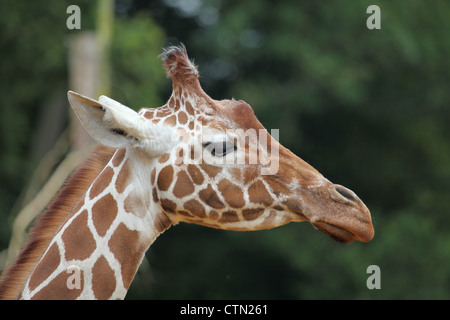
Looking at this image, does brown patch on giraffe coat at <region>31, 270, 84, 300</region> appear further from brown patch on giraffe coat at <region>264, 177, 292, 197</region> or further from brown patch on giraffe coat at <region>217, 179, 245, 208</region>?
brown patch on giraffe coat at <region>264, 177, 292, 197</region>

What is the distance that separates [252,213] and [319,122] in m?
15.6

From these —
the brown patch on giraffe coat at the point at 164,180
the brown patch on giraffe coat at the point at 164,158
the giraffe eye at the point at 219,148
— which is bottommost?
the brown patch on giraffe coat at the point at 164,180

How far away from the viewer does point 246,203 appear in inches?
149

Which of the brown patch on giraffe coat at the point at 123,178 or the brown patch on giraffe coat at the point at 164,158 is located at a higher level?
the brown patch on giraffe coat at the point at 164,158

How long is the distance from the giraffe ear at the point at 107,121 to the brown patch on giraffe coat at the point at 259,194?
663 millimetres

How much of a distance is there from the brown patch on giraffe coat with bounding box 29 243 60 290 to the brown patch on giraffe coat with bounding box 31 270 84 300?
0.18 ft

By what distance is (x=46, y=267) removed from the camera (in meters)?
3.58

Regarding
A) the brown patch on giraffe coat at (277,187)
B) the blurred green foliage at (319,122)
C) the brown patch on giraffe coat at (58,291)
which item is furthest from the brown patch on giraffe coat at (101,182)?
the blurred green foliage at (319,122)

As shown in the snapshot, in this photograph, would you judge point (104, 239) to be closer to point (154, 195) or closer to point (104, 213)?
point (104, 213)

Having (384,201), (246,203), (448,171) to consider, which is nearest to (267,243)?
(384,201)

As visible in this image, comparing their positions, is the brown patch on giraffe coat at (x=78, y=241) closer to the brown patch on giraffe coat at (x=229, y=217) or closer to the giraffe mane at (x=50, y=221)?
the giraffe mane at (x=50, y=221)

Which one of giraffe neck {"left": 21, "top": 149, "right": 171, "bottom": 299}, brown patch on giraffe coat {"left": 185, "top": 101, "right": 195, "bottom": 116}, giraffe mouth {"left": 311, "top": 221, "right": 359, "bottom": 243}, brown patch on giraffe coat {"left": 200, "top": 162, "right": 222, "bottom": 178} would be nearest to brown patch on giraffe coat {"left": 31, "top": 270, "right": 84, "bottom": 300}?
giraffe neck {"left": 21, "top": 149, "right": 171, "bottom": 299}

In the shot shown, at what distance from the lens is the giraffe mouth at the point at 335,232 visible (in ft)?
12.3

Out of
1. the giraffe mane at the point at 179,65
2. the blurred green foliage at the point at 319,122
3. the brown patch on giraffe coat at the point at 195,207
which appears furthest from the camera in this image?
the blurred green foliage at the point at 319,122
